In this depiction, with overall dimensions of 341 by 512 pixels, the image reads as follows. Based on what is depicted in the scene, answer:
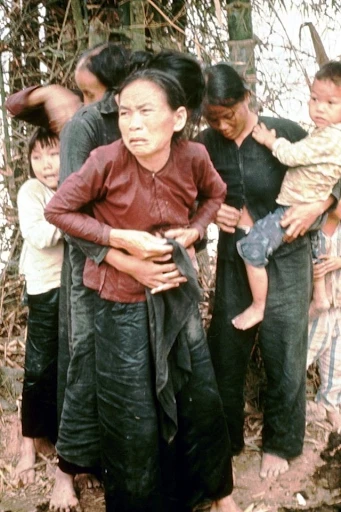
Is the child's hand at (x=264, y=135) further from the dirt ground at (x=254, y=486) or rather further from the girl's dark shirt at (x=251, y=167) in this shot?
the dirt ground at (x=254, y=486)


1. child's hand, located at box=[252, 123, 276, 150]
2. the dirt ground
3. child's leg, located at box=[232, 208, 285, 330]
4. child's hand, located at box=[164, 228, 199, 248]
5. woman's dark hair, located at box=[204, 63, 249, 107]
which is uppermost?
woman's dark hair, located at box=[204, 63, 249, 107]

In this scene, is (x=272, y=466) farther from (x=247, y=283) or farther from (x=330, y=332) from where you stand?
(x=247, y=283)

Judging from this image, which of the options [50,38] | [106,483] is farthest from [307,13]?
[106,483]

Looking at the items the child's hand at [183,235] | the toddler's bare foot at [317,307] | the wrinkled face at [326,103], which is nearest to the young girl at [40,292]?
the child's hand at [183,235]

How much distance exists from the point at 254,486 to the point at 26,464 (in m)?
1.31

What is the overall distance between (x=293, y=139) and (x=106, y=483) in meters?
1.98

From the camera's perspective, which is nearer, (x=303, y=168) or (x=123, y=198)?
(x=123, y=198)

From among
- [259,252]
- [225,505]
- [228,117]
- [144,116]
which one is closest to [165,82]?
[144,116]

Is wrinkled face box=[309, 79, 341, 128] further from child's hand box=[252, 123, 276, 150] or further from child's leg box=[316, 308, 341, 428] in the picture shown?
child's leg box=[316, 308, 341, 428]

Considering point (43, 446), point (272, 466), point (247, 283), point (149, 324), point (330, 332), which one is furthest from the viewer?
point (330, 332)

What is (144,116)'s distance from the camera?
7.81 feet

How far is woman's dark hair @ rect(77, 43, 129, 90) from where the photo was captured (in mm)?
2818

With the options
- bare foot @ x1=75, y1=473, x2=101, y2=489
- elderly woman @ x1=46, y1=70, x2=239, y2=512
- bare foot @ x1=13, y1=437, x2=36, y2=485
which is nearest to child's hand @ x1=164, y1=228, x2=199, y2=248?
elderly woman @ x1=46, y1=70, x2=239, y2=512

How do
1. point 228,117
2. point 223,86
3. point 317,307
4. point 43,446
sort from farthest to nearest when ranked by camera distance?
1. point 317,307
2. point 43,446
3. point 228,117
4. point 223,86
